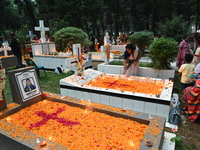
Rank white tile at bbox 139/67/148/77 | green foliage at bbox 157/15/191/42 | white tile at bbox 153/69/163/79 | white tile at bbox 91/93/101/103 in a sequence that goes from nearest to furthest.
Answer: white tile at bbox 91/93/101/103 < white tile at bbox 153/69/163/79 < white tile at bbox 139/67/148/77 < green foliage at bbox 157/15/191/42

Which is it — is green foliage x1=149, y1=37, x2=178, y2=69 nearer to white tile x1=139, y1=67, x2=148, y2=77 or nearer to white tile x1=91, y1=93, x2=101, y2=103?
white tile x1=139, y1=67, x2=148, y2=77

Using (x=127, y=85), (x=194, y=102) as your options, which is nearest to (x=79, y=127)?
(x=127, y=85)

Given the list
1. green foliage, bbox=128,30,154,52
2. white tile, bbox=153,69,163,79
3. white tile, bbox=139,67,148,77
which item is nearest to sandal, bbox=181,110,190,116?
white tile, bbox=153,69,163,79

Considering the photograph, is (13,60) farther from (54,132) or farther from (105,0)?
(105,0)

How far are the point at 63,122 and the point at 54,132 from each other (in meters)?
0.35

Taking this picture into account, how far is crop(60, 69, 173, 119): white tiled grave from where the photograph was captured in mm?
4152

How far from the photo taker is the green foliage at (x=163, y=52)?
6.69 m

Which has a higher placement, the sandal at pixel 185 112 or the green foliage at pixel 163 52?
the green foliage at pixel 163 52

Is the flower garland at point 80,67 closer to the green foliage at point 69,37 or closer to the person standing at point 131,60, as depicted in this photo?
the person standing at point 131,60

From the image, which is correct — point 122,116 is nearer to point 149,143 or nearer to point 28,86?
point 149,143

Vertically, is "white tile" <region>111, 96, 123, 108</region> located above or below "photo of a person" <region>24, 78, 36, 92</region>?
below

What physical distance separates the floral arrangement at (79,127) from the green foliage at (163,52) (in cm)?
446

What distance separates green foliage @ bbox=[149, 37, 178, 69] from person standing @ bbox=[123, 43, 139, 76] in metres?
1.18

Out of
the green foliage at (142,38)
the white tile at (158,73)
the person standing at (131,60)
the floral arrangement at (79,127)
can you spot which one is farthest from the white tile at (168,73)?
the green foliage at (142,38)
